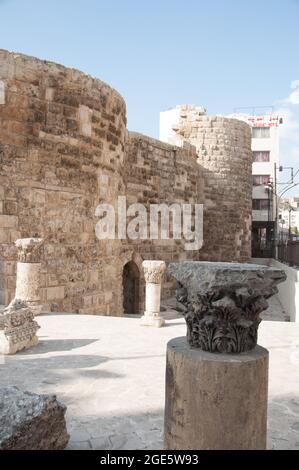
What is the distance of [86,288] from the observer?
912 cm

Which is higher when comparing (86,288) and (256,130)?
(256,130)

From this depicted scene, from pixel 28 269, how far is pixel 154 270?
2206 mm

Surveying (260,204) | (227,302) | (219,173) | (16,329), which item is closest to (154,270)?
(16,329)

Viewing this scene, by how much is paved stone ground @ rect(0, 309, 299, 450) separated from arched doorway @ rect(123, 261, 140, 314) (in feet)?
18.5

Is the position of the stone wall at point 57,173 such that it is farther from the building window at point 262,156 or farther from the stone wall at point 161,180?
the building window at point 262,156

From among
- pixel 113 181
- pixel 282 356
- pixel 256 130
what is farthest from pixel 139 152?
pixel 256 130

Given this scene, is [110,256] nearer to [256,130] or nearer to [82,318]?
[82,318]

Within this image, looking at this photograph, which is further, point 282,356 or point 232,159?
point 232,159

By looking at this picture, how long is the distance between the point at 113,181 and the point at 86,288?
2.62 m

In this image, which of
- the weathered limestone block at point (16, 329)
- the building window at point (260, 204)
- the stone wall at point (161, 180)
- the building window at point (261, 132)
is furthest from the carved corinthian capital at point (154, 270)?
the building window at point (261, 132)

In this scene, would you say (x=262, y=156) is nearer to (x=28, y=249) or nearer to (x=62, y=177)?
(x=62, y=177)

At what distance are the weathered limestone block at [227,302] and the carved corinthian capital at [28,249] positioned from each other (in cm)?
529

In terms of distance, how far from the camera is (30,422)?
9.07 ft

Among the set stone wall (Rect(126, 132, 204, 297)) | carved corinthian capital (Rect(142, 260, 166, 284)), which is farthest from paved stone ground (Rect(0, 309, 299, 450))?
stone wall (Rect(126, 132, 204, 297))
